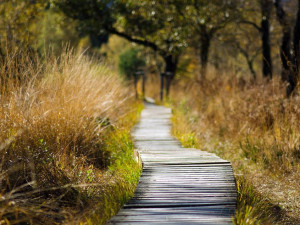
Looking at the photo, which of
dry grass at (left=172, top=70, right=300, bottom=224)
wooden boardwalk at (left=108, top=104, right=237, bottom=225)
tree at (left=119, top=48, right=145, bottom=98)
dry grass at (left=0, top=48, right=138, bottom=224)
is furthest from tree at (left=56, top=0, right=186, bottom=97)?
wooden boardwalk at (left=108, top=104, right=237, bottom=225)

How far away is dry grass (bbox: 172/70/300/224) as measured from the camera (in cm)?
422

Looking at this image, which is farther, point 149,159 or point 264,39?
point 264,39

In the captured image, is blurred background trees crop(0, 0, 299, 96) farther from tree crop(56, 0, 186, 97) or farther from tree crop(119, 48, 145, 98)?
tree crop(119, 48, 145, 98)

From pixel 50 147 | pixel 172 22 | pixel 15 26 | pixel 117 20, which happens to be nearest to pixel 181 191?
pixel 50 147

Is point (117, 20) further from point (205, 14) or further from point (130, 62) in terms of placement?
point (130, 62)

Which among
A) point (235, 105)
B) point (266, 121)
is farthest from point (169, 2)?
point (266, 121)

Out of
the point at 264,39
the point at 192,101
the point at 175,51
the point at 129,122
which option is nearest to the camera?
the point at 129,122

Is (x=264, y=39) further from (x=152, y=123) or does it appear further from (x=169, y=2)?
(x=152, y=123)

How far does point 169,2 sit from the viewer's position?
1113 cm

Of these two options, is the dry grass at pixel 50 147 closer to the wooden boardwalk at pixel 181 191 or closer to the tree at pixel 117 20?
the wooden boardwalk at pixel 181 191

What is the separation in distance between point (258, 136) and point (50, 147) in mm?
2840

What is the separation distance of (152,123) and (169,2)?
5489mm

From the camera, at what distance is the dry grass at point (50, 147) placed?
3020 mm

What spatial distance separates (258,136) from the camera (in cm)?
534
